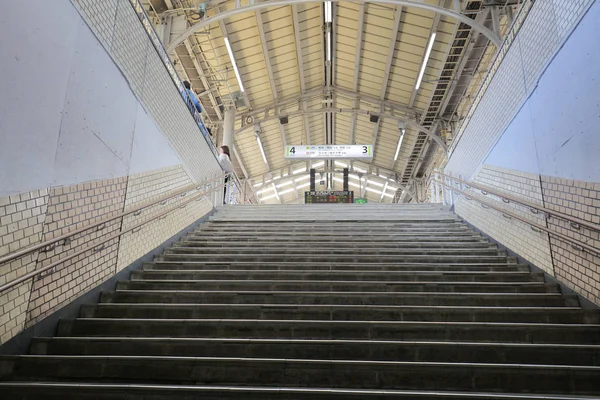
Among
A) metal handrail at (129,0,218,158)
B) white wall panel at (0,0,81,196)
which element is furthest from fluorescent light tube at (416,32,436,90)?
white wall panel at (0,0,81,196)

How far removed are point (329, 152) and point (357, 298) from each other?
375 inches

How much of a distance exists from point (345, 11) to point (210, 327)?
1017 centimetres

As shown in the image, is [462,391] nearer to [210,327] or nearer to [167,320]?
[210,327]

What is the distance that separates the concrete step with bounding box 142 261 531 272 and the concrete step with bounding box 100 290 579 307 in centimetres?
77

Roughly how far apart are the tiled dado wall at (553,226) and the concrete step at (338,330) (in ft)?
2.00

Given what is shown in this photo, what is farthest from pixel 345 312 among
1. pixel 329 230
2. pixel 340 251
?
pixel 329 230

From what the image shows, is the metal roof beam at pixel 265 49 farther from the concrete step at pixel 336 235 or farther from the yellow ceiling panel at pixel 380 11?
the concrete step at pixel 336 235

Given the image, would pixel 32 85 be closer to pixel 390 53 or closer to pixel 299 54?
pixel 390 53

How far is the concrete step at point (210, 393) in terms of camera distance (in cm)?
193

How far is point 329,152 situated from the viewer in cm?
1234

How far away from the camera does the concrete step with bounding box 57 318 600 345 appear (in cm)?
253

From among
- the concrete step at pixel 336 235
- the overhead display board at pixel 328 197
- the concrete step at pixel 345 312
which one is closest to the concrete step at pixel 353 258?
the concrete step at pixel 336 235

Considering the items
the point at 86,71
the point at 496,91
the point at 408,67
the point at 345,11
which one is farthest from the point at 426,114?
the point at 86,71

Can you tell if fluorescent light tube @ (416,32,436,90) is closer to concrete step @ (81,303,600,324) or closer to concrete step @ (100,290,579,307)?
concrete step @ (100,290,579,307)
